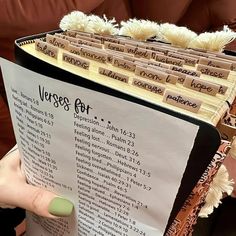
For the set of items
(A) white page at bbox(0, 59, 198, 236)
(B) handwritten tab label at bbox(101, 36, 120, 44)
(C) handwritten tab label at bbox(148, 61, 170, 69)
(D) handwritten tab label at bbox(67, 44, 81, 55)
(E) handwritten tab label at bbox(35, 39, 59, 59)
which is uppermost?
(E) handwritten tab label at bbox(35, 39, 59, 59)

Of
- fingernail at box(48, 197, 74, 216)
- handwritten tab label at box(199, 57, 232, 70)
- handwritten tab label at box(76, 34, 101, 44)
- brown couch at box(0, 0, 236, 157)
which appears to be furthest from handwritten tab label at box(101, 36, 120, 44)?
brown couch at box(0, 0, 236, 157)

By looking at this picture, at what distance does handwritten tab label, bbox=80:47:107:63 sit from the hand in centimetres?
17

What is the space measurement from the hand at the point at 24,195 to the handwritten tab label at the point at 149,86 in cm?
16

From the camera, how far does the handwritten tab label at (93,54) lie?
1.39ft

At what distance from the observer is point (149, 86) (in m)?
0.37

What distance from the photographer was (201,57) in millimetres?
456

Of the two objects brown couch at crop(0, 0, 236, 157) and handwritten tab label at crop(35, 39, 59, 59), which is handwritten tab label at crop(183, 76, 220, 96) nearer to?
handwritten tab label at crop(35, 39, 59, 59)

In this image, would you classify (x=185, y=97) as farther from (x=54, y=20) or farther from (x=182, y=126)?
(x=54, y=20)

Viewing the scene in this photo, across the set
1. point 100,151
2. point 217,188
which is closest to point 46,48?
point 100,151

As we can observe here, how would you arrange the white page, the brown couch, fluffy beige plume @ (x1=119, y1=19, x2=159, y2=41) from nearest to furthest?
the white page → fluffy beige plume @ (x1=119, y1=19, x2=159, y2=41) → the brown couch

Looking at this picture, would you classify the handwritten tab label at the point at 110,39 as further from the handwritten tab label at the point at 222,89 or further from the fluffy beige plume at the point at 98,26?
the handwritten tab label at the point at 222,89

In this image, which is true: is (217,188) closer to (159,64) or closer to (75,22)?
(159,64)

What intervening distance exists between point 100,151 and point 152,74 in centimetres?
10

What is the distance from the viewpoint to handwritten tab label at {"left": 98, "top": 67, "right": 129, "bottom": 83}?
1.25ft
